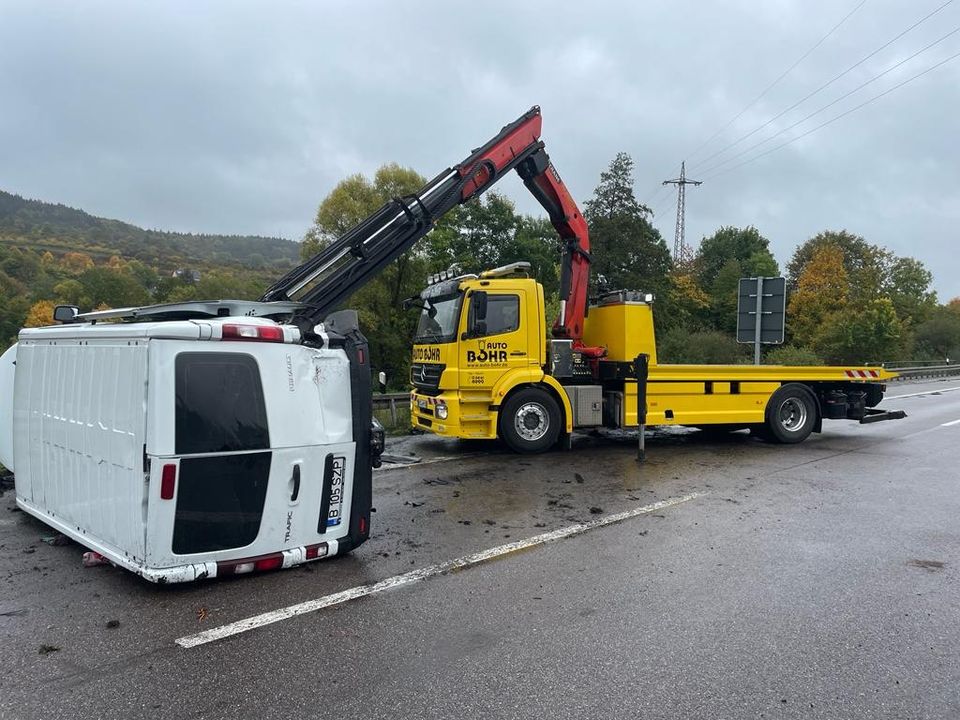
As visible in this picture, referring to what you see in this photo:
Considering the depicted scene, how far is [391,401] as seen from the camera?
14.4m

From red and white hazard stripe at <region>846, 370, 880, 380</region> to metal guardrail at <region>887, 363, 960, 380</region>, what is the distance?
82.4 ft

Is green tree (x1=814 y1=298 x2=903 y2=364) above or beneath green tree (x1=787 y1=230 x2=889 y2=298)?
beneath

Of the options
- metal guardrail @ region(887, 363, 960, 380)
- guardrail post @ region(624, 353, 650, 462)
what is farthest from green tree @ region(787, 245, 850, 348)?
guardrail post @ region(624, 353, 650, 462)

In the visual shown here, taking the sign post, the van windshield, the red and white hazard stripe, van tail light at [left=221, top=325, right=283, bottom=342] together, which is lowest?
the red and white hazard stripe

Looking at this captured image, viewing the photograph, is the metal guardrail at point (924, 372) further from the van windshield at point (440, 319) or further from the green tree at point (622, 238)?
the van windshield at point (440, 319)

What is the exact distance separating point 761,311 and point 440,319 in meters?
8.38

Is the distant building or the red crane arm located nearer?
the red crane arm

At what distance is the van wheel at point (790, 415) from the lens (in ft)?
37.7

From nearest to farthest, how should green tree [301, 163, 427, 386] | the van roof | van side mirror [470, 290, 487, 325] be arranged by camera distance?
the van roof → van side mirror [470, 290, 487, 325] → green tree [301, 163, 427, 386]

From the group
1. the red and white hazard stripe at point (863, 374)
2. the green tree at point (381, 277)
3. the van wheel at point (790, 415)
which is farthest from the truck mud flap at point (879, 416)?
the green tree at point (381, 277)

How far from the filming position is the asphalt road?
10.3 feet

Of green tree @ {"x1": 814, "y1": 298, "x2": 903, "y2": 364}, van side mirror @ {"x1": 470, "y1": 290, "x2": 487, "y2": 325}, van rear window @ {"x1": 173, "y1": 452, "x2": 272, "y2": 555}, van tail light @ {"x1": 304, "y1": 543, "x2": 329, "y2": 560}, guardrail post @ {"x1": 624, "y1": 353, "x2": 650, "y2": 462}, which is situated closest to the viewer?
van rear window @ {"x1": 173, "y1": 452, "x2": 272, "y2": 555}

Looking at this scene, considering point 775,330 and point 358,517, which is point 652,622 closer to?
point 358,517

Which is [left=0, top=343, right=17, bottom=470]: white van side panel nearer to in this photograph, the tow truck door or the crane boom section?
the crane boom section
